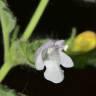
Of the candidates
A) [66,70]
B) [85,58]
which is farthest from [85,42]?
[66,70]

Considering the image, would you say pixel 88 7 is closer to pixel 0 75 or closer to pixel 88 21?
pixel 88 21

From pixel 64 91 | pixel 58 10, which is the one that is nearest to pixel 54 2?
pixel 58 10

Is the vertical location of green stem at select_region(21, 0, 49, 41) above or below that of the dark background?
above

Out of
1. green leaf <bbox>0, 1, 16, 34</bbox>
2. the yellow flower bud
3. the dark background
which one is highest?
the yellow flower bud

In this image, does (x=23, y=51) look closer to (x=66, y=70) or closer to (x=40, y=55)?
(x=40, y=55)

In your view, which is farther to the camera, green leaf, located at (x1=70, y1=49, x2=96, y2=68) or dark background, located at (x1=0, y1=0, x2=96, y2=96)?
dark background, located at (x1=0, y1=0, x2=96, y2=96)

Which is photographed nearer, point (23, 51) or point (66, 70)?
point (23, 51)
